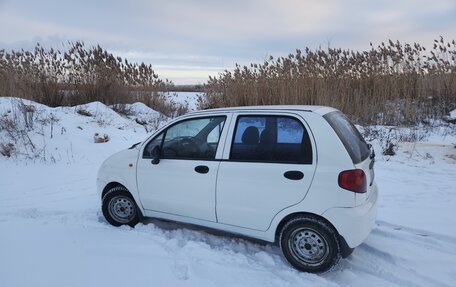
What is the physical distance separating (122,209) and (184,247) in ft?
4.15

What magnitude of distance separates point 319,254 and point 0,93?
1240 cm

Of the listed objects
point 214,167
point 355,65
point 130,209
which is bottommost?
point 130,209

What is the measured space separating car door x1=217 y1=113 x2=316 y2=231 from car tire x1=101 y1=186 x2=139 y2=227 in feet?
4.69

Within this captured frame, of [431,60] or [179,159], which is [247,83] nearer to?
[431,60]

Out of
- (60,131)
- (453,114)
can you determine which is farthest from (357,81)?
(60,131)

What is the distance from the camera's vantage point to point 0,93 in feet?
41.0

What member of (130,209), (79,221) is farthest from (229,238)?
(79,221)

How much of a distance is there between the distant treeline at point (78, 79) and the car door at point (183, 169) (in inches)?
387

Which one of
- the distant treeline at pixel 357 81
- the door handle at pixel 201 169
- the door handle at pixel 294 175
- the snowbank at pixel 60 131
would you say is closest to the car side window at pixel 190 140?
the door handle at pixel 201 169

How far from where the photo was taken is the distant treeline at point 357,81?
40.1 feet

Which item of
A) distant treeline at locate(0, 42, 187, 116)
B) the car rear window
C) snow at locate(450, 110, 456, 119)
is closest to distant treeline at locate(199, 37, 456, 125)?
snow at locate(450, 110, 456, 119)

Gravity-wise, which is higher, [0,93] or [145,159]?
[0,93]

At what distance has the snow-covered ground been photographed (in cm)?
373

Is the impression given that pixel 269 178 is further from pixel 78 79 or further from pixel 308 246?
pixel 78 79
